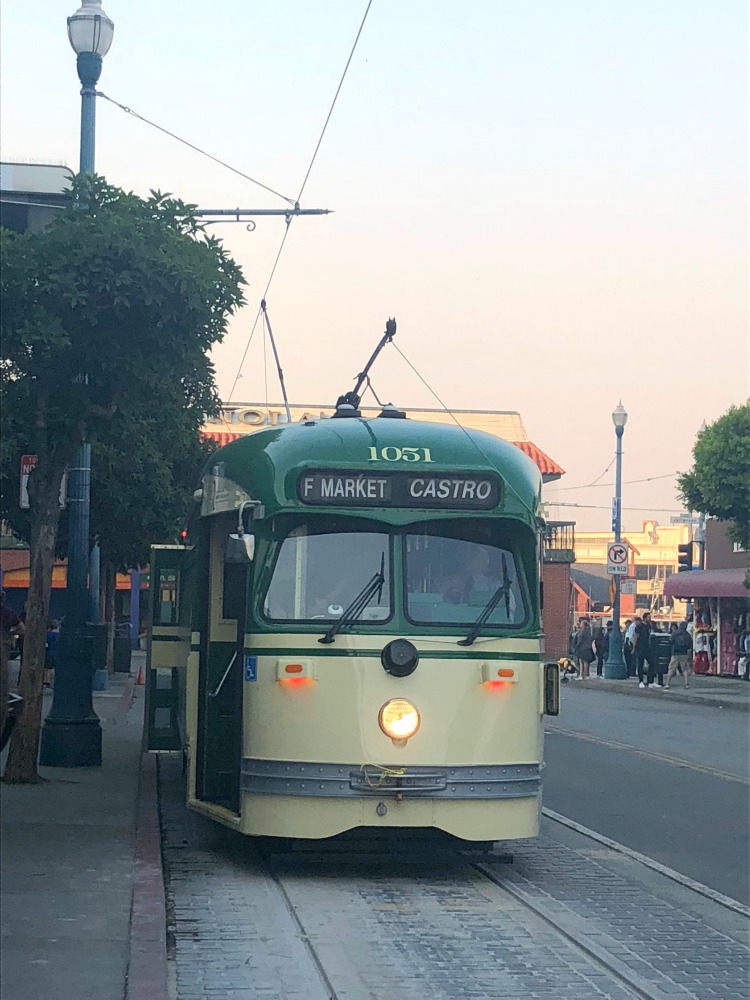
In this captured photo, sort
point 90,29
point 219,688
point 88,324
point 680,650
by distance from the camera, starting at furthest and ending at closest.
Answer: point 680,650, point 90,29, point 88,324, point 219,688

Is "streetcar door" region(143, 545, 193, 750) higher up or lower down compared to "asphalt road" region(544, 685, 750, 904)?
higher up

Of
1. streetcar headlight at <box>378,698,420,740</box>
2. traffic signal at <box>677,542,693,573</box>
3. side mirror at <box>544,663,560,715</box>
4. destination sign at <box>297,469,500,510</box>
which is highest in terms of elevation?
traffic signal at <box>677,542,693,573</box>

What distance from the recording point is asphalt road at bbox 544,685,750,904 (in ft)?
37.7

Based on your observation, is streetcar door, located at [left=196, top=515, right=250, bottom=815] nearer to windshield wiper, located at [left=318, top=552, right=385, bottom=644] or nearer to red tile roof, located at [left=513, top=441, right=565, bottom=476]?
windshield wiper, located at [left=318, top=552, right=385, bottom=644]

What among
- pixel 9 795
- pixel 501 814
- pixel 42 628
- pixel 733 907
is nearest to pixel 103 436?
pixel 42 628

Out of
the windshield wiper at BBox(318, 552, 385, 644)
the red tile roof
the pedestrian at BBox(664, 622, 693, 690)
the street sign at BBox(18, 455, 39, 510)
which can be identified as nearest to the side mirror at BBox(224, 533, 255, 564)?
the windshield wiper at BBox(318, 552, 385, 644)

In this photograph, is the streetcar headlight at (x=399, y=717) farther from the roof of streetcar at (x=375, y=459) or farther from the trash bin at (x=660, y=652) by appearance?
the trash bin at (x=660, y=652)

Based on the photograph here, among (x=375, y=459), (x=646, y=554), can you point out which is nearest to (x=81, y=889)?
(x=375, y=459)

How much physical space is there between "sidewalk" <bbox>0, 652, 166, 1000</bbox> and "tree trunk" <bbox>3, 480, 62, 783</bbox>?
32 centimetres

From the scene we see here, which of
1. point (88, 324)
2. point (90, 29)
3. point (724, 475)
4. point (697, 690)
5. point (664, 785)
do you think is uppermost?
point (90, 29)

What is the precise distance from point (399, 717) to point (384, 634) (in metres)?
0.55

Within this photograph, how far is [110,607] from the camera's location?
44344 millimetres

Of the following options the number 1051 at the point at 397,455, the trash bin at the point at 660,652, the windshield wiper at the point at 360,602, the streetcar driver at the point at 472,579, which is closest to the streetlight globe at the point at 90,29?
the number 1051 at the point at 397,455

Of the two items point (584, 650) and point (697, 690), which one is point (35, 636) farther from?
point (584, 650)
